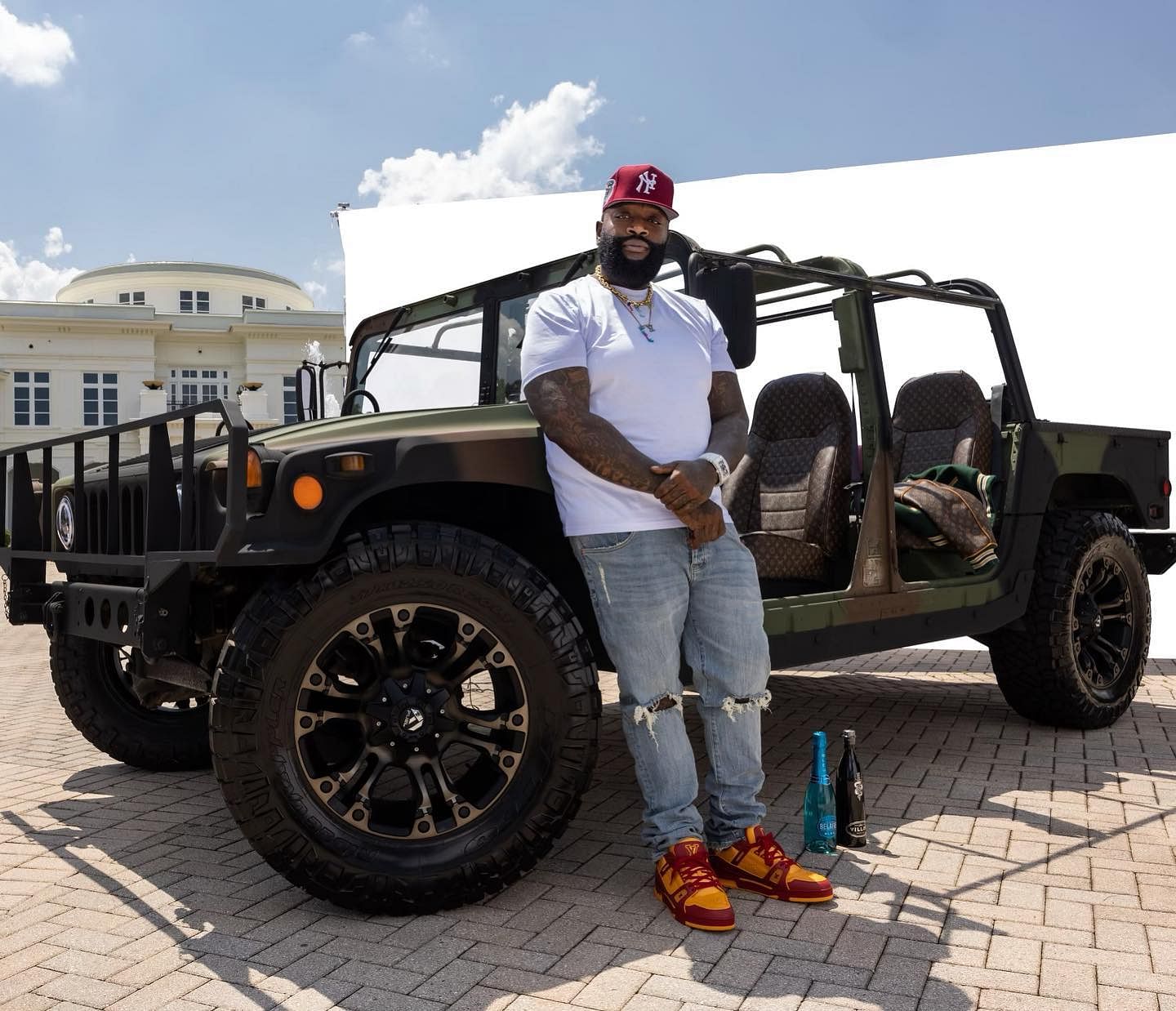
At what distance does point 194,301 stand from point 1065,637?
6043 cm

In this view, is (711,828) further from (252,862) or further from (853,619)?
(252,862)

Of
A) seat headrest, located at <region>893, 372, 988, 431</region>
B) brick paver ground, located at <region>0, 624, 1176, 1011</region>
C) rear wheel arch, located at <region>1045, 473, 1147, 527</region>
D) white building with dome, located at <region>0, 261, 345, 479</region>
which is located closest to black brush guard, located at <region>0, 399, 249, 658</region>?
brick paver ground, located at <region>0, 624, 1176, 1011</region>

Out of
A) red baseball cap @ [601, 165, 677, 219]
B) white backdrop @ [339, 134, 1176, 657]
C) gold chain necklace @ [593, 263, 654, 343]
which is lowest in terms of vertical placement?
gold chain necklace @ [593, 263, 654, 343]

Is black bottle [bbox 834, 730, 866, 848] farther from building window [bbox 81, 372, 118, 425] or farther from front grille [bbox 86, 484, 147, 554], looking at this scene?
building window [bbox 81, 372, 118, 425]

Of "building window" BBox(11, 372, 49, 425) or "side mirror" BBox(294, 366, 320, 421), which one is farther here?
"building window" BBox(11, 372, 49, 425)

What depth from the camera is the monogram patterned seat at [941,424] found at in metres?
5.58

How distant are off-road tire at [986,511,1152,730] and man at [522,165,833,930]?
8.17ft

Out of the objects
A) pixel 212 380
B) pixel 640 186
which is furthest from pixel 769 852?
pixel 212 380

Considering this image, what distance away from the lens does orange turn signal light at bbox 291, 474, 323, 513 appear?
3.04m

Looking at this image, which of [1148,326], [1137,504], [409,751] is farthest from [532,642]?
[1148,326]

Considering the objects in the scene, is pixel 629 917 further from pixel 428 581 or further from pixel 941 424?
pixel 941 424

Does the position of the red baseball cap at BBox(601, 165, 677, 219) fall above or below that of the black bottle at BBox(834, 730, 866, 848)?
above

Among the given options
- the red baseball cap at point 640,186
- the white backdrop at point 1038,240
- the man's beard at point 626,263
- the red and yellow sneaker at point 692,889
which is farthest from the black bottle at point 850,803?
the white backdrop at point 1038,240

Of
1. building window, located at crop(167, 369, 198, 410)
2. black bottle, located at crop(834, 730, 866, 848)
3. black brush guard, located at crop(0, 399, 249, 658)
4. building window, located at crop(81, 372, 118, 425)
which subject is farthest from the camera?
building window, located at crop(167, 369, 198, 410)
